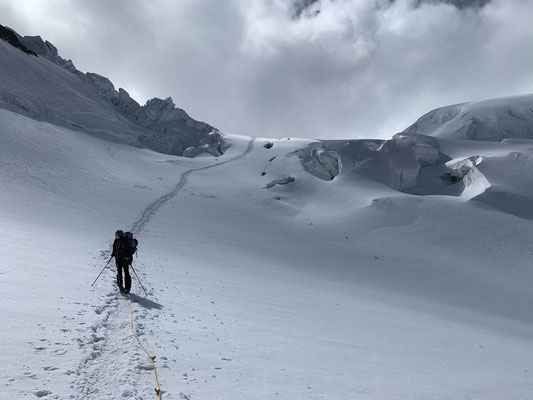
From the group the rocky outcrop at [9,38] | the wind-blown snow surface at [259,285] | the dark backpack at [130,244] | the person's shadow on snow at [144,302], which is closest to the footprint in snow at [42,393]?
the wind-blown snow surface at [259,285]

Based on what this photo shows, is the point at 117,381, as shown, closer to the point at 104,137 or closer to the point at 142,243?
the point at 142,243

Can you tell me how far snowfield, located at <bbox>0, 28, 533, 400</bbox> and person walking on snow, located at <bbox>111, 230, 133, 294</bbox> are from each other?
1.23 ft

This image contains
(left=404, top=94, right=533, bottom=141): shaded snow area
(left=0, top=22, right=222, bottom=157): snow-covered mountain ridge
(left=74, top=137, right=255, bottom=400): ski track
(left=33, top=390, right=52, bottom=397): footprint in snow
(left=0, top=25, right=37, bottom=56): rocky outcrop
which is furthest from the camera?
(left=404, top=94, right=533, bottom=141): shaded snow area

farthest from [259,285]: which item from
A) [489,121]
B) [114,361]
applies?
[489,121]

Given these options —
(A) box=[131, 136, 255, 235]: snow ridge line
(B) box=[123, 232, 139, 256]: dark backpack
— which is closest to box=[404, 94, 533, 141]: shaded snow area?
(A) box=[131, 136, 255, 235]: snow ridge line

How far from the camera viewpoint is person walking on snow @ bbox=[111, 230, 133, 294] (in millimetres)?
10445

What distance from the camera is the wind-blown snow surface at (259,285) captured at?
6449 millimetres

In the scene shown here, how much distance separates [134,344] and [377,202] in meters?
34.5

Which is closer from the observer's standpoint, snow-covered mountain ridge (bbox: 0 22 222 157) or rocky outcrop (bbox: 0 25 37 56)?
snow-covered mountain ridge (bbox: 0 22 222 157)

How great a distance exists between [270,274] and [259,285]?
2916 millimetres

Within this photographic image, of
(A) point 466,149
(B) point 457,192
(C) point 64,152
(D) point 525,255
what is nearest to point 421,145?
(A) point 466,149

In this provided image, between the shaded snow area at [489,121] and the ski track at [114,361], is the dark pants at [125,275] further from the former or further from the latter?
the shaded snow area at [489,121]

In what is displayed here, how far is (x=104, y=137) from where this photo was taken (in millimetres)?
58781

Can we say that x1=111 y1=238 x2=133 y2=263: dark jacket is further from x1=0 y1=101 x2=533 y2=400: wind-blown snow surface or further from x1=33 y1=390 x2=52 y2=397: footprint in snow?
x1=33 y1=390 x2=52 y2=397: footprint in snow
